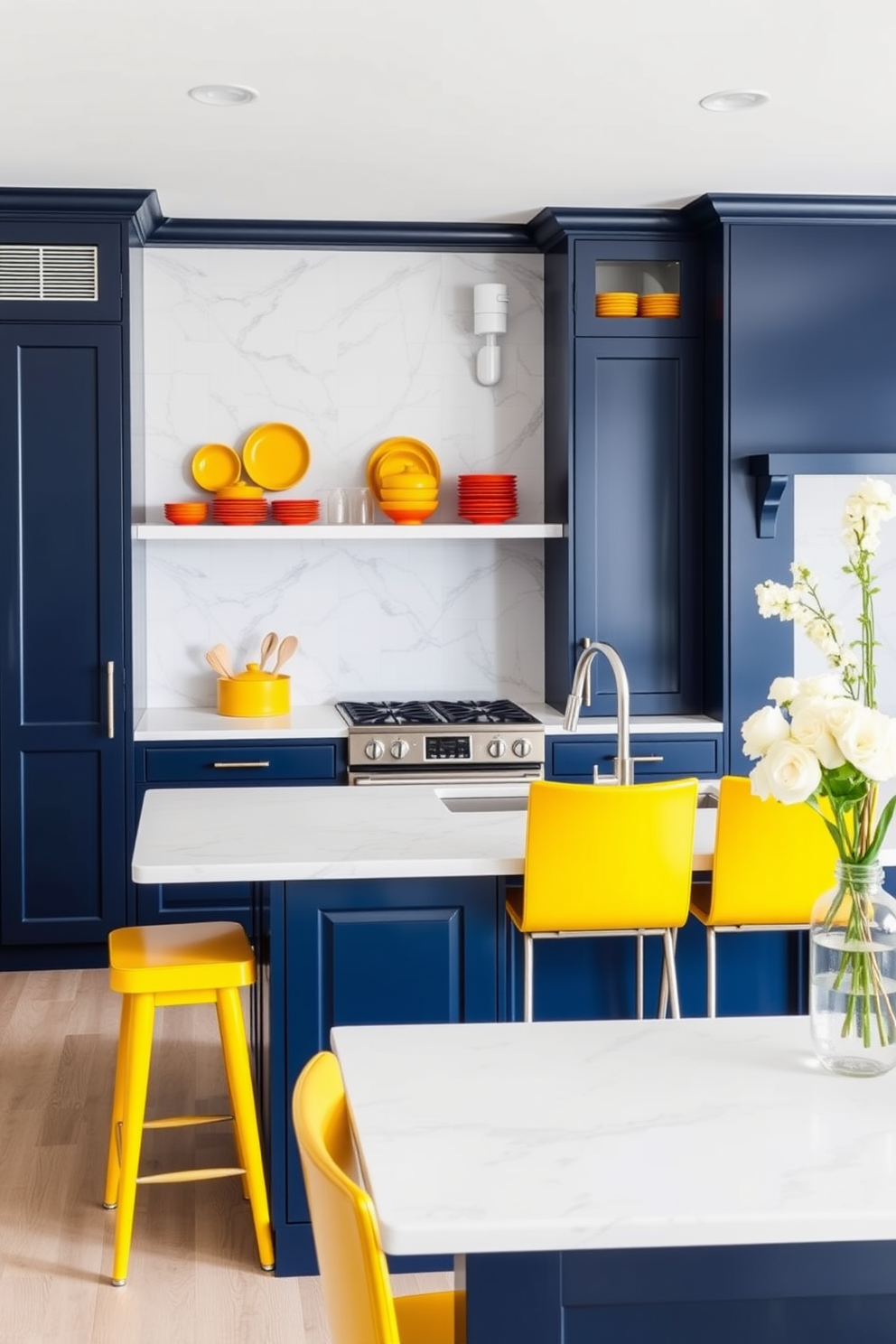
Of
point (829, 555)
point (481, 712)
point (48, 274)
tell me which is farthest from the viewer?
point (829, 555)

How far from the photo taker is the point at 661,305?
17.0ft

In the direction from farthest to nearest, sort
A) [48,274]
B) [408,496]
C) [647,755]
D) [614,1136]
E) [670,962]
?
[408,496] → [647,755] → [48,274] → [670,962] → [614,1136]

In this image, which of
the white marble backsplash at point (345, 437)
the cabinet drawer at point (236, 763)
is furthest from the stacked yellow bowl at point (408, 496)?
the cabinet drawer at point (236, 763)

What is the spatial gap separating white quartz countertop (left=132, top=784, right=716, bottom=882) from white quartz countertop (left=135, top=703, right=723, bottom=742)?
129 centimetres

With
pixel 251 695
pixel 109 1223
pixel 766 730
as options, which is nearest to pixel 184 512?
pixel 251 695

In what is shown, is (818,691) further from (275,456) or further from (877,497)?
(275,456)

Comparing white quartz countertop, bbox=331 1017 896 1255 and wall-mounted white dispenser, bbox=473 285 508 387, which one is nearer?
white quartz countertop, bbox=331 1017 896 1255

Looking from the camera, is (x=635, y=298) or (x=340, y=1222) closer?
(x=340, y=1222)

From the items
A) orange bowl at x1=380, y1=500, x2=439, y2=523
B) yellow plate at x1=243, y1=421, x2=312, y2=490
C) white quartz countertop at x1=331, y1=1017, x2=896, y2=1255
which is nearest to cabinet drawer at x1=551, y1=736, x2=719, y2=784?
orange bowl at x1=380, y1=500, x2=439, y2=523

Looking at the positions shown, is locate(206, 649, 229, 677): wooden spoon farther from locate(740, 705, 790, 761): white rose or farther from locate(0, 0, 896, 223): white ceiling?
locate(740, 705, 790, 761): white rose

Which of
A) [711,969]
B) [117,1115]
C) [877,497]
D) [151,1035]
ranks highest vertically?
[877,497]

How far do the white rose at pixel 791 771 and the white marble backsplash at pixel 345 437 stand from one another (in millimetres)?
3940

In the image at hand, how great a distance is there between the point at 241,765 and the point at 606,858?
7.66 feet

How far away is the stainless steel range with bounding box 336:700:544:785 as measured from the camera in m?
4.97
